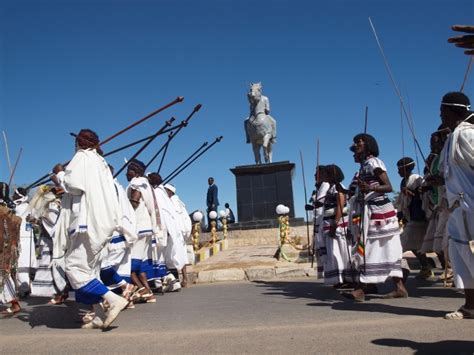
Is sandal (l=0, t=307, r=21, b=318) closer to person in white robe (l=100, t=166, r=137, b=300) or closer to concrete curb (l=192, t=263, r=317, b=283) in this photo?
person in white robe (l=100, t=166, r=137, b=300)

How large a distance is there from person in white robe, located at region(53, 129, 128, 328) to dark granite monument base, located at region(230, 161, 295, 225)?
43.9 feet

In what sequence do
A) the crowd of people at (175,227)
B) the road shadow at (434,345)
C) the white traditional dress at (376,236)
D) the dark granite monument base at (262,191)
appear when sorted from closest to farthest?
the road shadow at (434,345) → the crowd of people at (175,227) → the white traditional dress at (376,236) → the dark granite monument base at (262,191)

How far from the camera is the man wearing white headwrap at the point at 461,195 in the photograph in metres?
3.72

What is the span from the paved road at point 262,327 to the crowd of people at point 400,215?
1.17 feet

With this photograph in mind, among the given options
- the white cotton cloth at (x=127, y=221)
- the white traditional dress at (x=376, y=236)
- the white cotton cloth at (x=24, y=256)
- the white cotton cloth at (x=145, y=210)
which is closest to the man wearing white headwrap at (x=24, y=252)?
the white cotton cloth at (x=24, y=256)

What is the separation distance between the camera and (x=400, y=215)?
23.9ft

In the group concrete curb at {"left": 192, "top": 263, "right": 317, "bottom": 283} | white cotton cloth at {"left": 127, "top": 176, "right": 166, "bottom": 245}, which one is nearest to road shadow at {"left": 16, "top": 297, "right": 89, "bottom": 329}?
white cotton cloth at {"left": 127, "top": 176, "right": 166, "bottom": 245}

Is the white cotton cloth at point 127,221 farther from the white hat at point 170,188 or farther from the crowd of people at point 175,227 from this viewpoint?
the white hat at point 170,188

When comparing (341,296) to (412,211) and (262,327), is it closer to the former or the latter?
(412,211)

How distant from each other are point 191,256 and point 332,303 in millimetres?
6882

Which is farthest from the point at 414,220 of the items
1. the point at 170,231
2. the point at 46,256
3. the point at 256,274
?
the point at 46,256

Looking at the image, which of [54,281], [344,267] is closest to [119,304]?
[54,281]

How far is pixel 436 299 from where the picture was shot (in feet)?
16.7

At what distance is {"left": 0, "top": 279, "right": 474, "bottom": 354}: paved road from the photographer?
10.5 feet
